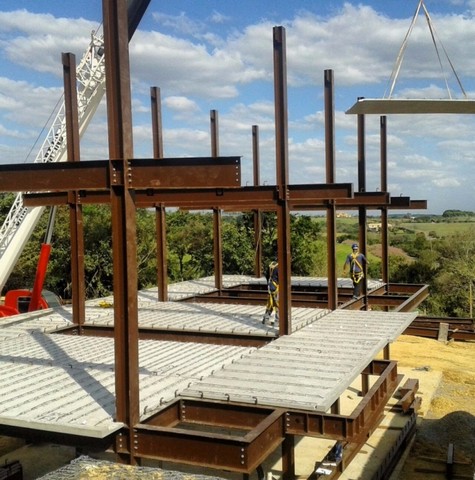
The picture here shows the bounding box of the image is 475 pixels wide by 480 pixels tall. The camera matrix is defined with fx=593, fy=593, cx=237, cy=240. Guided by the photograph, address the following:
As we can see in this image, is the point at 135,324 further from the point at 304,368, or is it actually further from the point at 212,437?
the point at 304,368

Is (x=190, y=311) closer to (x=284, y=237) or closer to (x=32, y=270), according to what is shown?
(x=284, y=237)

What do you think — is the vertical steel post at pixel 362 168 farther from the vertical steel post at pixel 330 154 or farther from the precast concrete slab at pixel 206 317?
the precast concrete slab at pixel 206 317

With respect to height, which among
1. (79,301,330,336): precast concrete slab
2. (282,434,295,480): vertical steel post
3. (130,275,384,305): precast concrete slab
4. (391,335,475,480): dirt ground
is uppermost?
(79,301,330,336): precast concrete slab

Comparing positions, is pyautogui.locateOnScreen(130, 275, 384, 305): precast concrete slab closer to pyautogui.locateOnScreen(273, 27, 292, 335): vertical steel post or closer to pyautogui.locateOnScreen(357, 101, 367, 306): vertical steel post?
pyautogui.locateOnScreen(357, 101, 367, 306): vertical steel post

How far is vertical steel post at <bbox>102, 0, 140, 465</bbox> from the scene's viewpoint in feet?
21.1

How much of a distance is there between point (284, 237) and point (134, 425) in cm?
590

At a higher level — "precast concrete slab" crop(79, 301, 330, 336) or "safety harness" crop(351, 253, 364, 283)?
"safety harness" crop(351, 253, 364, 283)

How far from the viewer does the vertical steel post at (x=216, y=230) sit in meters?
19.3

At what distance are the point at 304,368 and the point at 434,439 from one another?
5.84 metres

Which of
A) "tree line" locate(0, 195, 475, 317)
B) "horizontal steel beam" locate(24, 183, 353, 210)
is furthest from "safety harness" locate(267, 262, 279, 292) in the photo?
"tree line" locate(0, 195, 475, 317)

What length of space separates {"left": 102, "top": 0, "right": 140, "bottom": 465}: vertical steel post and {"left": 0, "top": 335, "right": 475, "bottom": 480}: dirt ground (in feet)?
3.26

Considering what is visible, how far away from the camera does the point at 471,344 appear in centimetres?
2255

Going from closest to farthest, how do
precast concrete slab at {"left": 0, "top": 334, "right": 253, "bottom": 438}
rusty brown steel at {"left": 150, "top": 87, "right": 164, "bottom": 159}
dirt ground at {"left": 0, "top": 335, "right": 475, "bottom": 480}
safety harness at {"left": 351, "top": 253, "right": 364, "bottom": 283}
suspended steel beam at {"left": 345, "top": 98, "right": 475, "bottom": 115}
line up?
precast concrete slab at {"left": 0, "top": 334, "right": 253, "bottom": 438}
suspended steel beam at {"left": 345, "top": 98, "right": 475, "bottom": 115}
dirt ground at {"left": 0, "top": 335, "right": 475, "bottom": 480}
safety harness at {"left": 351, "top": 253, "right": 364, "bottom": 283}
rusty brown steel at {"left": 150, "top": 87, "right": 164, "bottom": 159}

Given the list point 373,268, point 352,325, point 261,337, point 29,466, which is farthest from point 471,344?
point 373,268
